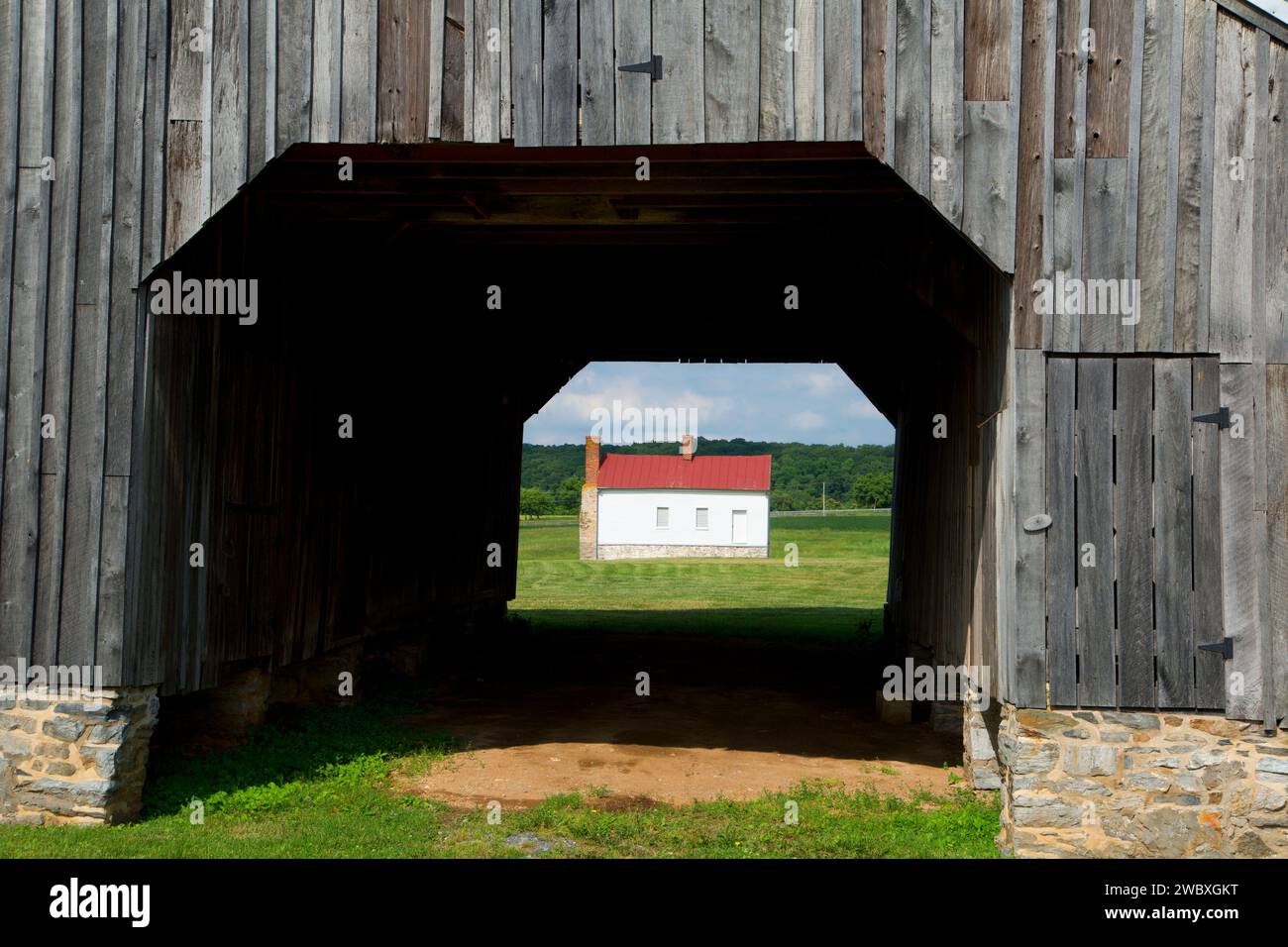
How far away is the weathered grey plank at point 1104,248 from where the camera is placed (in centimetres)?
729

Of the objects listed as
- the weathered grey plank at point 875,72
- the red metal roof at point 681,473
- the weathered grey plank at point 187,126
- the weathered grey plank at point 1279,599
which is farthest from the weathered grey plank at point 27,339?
the red metal roof at point 681,473

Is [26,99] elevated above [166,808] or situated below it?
above

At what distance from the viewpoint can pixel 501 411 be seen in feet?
59.2

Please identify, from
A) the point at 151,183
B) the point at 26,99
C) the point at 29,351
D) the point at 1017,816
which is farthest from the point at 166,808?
the point at 1017,816

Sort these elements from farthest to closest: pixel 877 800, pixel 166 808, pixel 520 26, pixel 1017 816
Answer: pixel 877 800 → pixel 166 808 → pixel 520 26 → pixel 1017 816

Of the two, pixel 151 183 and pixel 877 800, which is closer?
pixel 151 183

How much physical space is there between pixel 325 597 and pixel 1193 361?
8.27 m

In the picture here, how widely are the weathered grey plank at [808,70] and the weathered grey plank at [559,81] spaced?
1492 millimetres

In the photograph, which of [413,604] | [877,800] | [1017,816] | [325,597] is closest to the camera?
[1017,816]

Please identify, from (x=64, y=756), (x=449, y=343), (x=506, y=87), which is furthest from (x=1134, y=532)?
(x=449, y=343)

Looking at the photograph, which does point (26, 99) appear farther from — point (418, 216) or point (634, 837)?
point (634, 837)

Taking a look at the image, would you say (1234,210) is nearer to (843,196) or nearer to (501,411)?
(843,196)

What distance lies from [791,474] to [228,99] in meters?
86.4

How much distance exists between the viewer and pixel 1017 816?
7.16 meters
